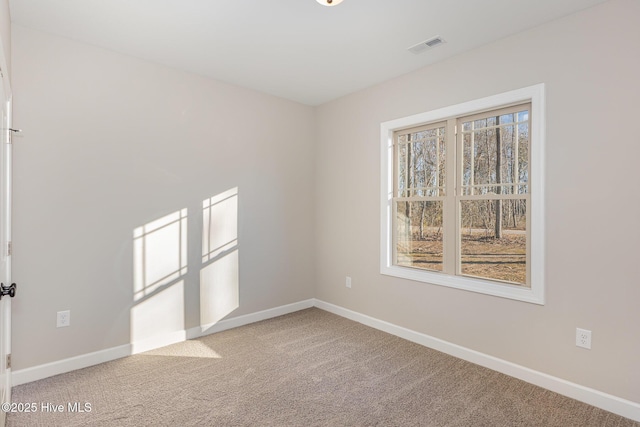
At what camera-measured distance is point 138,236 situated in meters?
3.05

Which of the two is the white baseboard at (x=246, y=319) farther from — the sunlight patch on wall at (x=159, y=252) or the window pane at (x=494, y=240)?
the window pane at (x=494, y=240)

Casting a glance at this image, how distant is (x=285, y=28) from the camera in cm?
258

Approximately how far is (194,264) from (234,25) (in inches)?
88.2

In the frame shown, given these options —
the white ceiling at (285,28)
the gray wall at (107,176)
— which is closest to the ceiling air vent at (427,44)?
the white ceiling at (285,28)

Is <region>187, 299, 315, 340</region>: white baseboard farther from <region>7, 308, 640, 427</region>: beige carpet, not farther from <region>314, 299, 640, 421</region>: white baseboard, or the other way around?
<region>314, 299, 640, 421</region>: white baseboard

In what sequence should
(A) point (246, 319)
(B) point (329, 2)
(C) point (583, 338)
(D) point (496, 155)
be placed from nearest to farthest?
(B) point (329, 2) → (C) point (583, 338) → (D) point (496, 155) → (A) point (246, 319)

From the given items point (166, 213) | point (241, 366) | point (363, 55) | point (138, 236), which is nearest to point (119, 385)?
point (241, 366)

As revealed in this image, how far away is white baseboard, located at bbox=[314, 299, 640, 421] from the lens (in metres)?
2.20

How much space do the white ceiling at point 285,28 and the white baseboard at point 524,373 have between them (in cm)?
264

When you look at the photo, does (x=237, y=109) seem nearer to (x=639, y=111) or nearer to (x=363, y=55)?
(x=363, y=55)

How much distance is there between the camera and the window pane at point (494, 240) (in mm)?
2779

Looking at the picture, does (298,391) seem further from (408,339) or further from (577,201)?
(577,201)

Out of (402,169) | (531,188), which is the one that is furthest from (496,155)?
(402,169)

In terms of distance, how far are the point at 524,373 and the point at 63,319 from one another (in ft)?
12.1
